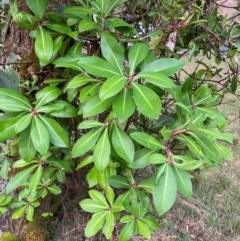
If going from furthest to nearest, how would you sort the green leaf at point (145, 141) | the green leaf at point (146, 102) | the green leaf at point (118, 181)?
the green leaf at point (118, 181), the green leaf at point (145, 141), the green leaf at point (146, 102)

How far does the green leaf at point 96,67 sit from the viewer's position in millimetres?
761

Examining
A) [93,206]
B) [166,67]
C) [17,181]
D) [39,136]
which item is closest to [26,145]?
[39,136]

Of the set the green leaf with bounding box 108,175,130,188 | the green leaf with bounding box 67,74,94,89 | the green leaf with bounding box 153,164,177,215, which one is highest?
the green leaf with bounding box 67,74,94,89

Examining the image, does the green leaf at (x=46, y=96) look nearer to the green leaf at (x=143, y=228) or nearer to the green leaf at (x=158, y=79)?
the green leaf at (x=158, y=79)

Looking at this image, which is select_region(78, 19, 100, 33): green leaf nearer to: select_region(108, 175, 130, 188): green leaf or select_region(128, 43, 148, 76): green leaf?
select_region(128, 43, 148, 76): green leaf

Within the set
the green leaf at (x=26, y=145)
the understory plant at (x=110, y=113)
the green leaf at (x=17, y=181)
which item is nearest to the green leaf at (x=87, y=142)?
the understory plant at (x=110, y=113)

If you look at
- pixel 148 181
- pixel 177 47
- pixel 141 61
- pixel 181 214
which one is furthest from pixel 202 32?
pixel 181 214

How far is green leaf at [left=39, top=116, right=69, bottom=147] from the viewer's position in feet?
2.73

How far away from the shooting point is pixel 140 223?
102cm

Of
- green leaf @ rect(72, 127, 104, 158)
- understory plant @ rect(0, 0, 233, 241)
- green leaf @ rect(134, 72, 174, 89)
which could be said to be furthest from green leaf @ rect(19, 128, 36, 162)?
green leaf @ rect(134, 72, 174, 89)

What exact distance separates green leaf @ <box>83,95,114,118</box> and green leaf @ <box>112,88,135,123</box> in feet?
Answer: 0.12

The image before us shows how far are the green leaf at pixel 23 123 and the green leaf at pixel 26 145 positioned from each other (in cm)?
6

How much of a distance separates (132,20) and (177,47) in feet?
0.74

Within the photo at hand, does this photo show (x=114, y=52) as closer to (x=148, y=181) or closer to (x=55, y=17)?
(x=55, y=17)
